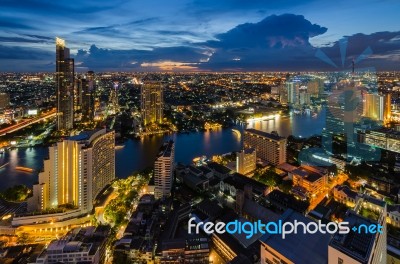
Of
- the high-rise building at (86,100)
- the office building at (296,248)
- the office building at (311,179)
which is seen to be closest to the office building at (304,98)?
the office building at (311,179)

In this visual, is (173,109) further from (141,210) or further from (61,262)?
(61,262)

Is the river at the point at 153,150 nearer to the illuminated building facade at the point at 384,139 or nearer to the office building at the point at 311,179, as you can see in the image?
the illuminated building facade at the point at 384,139

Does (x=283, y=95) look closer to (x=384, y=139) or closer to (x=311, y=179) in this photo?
(x=384, y=139)

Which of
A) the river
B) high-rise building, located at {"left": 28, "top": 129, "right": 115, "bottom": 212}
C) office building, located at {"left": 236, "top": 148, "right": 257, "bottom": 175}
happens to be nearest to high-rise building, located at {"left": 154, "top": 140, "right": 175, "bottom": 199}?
high-rise building, located at {"left": 28, "top": 129, "right": 115, "bottom": 212}

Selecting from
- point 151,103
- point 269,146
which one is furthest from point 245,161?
point 151,103

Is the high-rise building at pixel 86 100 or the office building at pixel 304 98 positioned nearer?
the high-rise building at pixel 86 100

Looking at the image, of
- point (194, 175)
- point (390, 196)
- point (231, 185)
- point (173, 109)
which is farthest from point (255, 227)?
point (173, 109)
